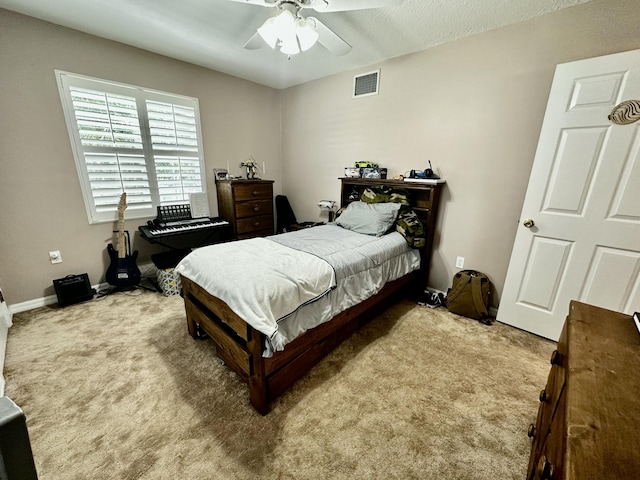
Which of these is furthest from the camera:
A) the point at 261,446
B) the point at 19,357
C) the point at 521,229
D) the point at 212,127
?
the point at 212,127

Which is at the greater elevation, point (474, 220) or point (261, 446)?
point (474, 220)

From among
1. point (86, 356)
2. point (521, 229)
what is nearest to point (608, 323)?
point (521, 229)

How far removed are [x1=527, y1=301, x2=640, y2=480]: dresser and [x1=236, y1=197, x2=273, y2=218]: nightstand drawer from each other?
10.3ft

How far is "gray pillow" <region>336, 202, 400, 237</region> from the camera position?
2.54 metres

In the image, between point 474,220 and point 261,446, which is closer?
point 261,446

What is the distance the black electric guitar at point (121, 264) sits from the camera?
2.71 meters

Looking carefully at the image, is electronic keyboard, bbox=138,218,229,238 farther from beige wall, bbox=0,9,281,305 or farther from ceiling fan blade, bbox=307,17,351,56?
ceiling fan blade, bbox=307,17,351,56

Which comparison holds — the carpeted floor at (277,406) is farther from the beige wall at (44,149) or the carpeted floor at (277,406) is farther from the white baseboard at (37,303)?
the beige wall at (44,149)

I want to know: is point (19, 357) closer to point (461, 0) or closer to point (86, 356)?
Result: point (86, 356)

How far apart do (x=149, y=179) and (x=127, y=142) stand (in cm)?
42

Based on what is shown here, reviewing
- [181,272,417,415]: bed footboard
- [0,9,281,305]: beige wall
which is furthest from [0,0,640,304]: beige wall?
[181,272,417,415]: bed footboard

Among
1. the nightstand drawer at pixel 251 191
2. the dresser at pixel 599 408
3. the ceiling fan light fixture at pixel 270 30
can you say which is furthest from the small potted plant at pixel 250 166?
the dresser at pixel 599 408

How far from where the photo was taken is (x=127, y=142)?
9.02ft

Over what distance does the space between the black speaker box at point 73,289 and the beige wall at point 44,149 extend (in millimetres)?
157
